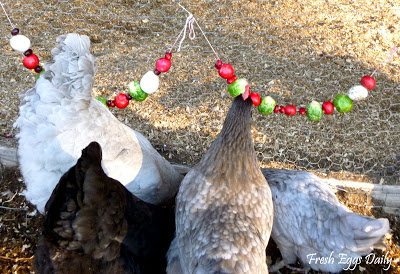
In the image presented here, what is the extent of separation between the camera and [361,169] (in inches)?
96.7

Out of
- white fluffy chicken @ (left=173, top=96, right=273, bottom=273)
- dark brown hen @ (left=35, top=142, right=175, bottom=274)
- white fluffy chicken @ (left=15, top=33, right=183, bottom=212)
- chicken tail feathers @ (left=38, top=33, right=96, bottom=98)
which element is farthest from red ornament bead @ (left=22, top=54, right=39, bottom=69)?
white fluffy chicken @ (left=173, top=96, right=273, bottom=273)

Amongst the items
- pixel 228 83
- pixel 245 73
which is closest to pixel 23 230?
pixel 228 83

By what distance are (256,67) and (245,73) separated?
0.12 metres

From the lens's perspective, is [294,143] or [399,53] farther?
[399,53]

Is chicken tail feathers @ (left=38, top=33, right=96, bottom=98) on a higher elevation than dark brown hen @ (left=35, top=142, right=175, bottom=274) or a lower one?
higher

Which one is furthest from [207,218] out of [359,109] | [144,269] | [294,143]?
[359,109]

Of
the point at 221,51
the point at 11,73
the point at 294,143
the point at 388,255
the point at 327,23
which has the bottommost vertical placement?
the point at 11,73

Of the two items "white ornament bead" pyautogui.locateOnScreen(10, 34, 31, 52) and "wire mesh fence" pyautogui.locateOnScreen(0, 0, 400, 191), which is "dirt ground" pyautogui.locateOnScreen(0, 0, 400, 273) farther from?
"white ornament bead" pyautogui.locateOnScreen(10, 34, 31, 52)

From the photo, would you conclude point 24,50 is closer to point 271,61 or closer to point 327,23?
point 271,61

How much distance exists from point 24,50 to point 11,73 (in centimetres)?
111

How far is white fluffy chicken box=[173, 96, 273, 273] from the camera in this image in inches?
59.9

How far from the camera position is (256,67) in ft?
9.60

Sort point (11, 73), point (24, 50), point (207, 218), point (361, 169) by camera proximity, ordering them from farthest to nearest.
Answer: point (11, 73) → point (361, 169) → point (24, 50) → point (207, 218)

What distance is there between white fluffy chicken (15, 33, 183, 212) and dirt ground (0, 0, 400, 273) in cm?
73
